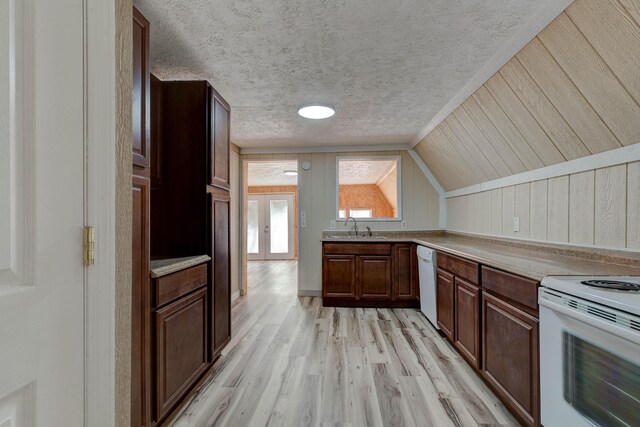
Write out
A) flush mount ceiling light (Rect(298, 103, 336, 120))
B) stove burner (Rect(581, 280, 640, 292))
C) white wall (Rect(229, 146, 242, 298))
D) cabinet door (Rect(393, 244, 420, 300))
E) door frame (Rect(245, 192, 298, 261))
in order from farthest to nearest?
1. door frame (Rect(245, 192, 298, 261))
2. white wall (Rect(229, 146, 242, 298))
3. cabinet door (Rect(393, 244, 420, 300))
4. flush mount ceiling light (Rect(298, 103, 336, 120))
5. stove burner (Rect(581, 280, 640, 292))

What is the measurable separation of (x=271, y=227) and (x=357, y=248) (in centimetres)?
476

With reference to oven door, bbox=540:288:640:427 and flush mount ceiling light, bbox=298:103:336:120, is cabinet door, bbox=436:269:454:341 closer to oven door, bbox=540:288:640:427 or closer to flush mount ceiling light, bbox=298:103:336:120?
oven door, bbox=540:288:640:427

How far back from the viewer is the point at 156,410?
5.16 feet

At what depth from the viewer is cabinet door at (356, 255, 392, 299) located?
12.6ft

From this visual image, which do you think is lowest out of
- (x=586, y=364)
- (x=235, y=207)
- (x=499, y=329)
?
(x=499, y=329)

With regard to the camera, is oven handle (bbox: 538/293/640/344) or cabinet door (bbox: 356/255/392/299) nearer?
oven handle (bbox: 538/293/640/344)

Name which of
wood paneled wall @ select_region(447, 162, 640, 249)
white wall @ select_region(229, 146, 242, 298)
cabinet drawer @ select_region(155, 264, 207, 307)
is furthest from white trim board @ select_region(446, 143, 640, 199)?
white wall @ select_region(229, 146, 242, 298)

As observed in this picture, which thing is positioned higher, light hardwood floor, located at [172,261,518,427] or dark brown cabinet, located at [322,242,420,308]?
dark brown cabinet, located at [322,242,420,308]

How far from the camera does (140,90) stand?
4.86ft
